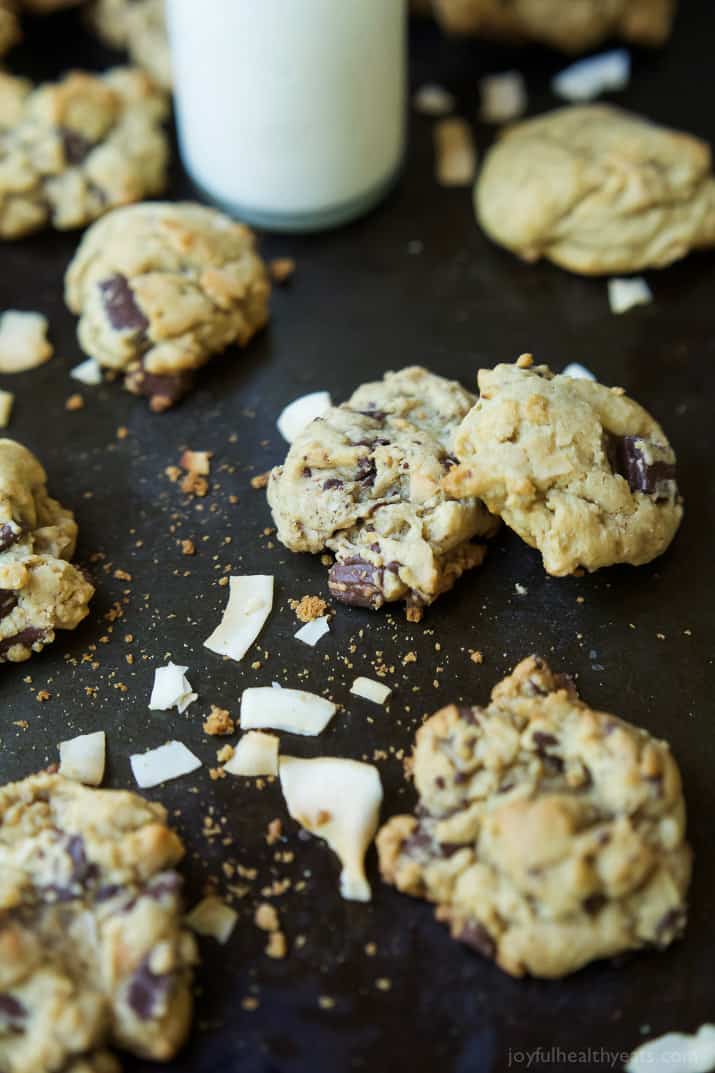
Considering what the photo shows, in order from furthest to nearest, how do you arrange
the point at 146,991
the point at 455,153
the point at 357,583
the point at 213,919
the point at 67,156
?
the point at 455,153, the point at 67,156, the point at 357,583, the point at 213,919, the point at 146,991

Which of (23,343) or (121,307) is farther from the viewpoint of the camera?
(23,343)

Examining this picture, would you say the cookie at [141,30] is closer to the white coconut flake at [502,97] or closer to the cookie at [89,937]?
the white coconut flake at [502,97]

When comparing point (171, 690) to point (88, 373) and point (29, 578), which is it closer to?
point (29, 578)

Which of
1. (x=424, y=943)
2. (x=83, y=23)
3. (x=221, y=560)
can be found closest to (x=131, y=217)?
(x=221, y=560)

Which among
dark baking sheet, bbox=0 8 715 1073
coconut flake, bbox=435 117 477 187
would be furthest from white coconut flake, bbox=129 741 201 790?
coconut flake, bbox=435 117 477 187

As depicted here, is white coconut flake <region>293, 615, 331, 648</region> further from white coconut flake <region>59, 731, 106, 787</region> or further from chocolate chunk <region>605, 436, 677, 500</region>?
chocolate chunk <region>605, 436, 677, 500</region>

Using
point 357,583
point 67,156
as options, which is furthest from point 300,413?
point 67,156

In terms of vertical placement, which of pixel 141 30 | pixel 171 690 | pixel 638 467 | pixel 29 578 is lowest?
pixel 171 690
